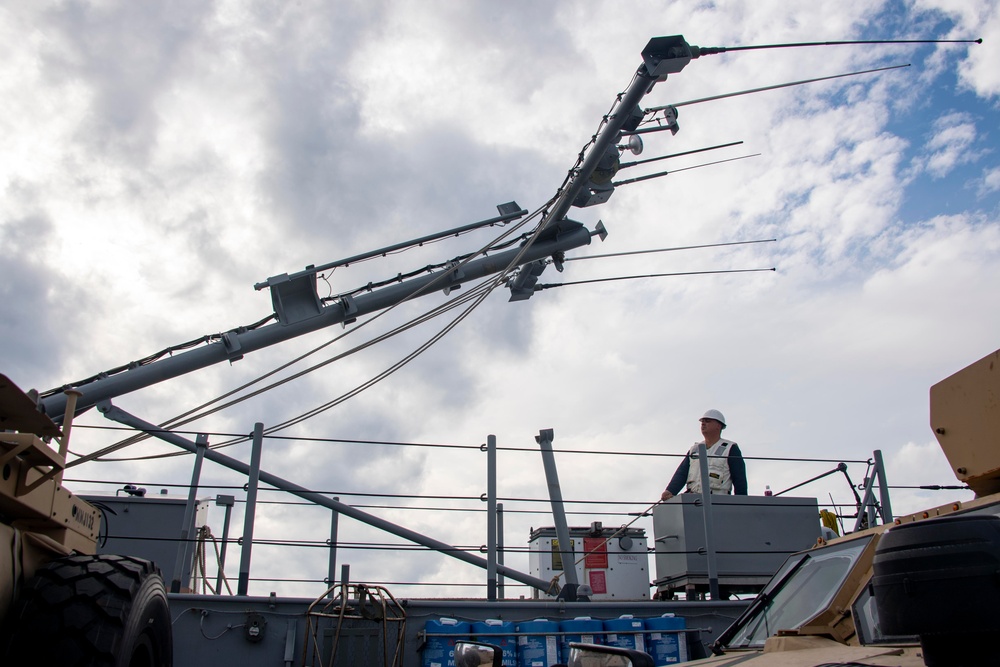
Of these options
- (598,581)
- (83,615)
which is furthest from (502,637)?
(83,615)

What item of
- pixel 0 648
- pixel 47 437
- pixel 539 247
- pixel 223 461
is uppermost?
pixel 539 247

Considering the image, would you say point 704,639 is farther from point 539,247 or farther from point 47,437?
point 47,437

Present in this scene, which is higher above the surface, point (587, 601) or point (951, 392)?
point (951, 392)

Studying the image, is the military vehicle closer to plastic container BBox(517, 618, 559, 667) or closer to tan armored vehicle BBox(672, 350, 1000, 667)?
tan armored vehicle BBox(672, 350, 1000, 667)

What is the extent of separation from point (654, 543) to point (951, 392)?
448 cm

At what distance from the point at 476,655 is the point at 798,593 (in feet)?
5.89

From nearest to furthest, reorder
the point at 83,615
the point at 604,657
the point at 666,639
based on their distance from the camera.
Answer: the point at 604,657, the point at 83,615, the point at 666,639

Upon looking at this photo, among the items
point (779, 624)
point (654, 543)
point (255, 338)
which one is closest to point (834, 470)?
point (654, 543)

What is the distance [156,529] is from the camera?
26.2 ft

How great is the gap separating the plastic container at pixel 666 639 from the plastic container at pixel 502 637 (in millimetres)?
959

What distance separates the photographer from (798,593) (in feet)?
12.3

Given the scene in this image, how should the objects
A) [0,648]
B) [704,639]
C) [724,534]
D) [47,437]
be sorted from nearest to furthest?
1. [0,648]
2. [47,437]
3. [704,639]
4. [724,534]

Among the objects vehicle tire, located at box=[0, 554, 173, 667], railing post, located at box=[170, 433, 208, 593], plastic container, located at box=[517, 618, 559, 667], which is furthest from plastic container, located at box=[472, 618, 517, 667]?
vehicle tire, located at box=[0, 554, 173, 667]

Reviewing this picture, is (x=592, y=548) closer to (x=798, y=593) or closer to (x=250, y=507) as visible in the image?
(x=250, y=507)
